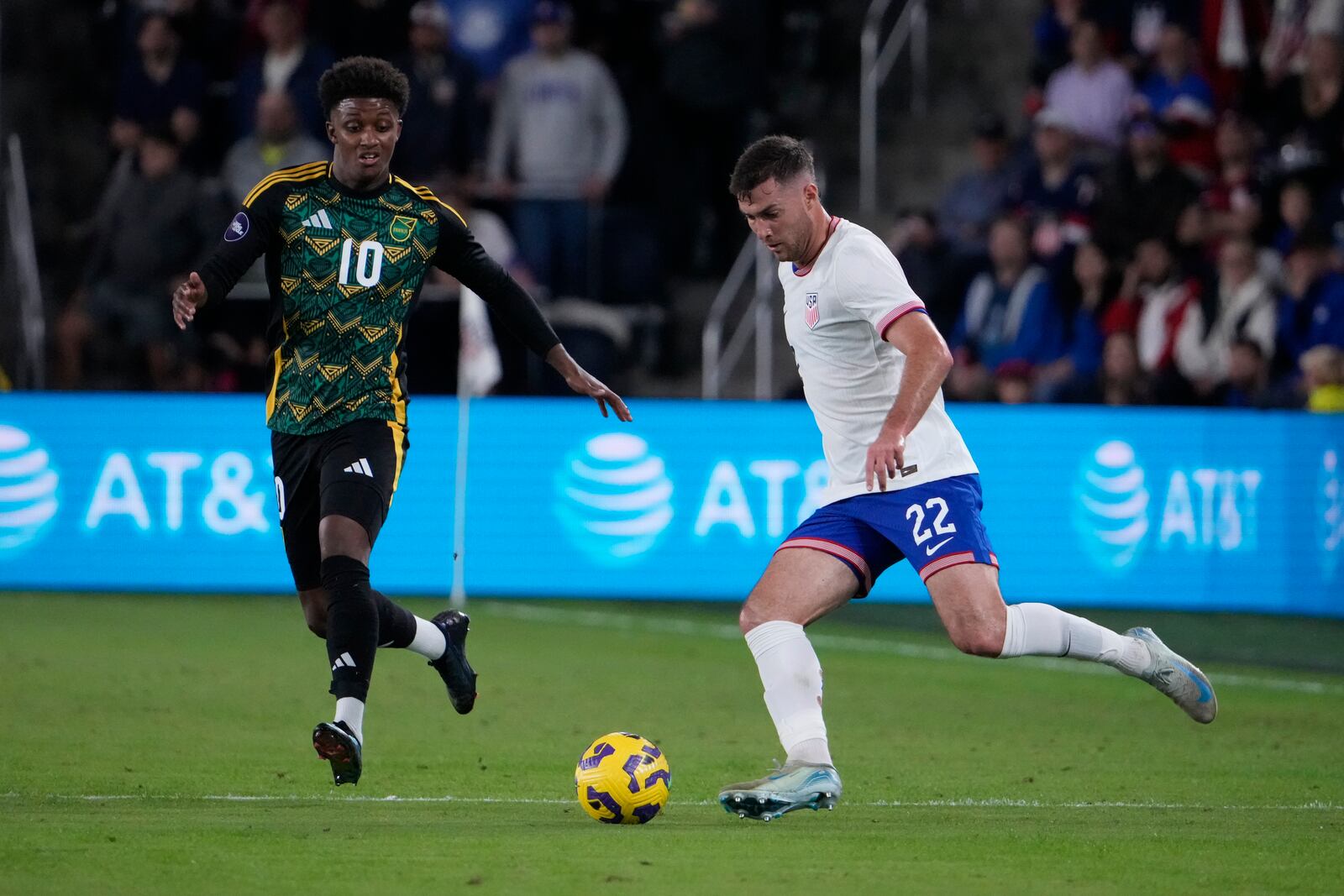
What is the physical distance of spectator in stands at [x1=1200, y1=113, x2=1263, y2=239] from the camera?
52.0 ft

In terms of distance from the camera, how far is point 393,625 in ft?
25.0

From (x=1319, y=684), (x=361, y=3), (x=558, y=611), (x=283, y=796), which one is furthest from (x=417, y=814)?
(x=361, y=3)

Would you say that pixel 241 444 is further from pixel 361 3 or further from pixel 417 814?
pixel 417 814

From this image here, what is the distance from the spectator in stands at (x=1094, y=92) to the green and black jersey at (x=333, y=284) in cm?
1112

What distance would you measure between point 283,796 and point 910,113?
14.4 metres

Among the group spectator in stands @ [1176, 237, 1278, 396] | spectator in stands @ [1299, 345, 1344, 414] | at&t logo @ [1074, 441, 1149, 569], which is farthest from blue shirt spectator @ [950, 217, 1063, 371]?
spectator in stands @ [1299, 345, 1344, 414]

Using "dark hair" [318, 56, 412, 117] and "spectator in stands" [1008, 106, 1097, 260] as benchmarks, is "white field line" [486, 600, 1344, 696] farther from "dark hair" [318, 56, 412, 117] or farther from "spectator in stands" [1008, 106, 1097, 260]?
"dark hair" [318, 56, 412, 117]

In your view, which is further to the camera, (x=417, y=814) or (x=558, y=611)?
(x=558, y=611)

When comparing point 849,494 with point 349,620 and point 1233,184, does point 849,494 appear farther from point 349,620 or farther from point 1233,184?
point 1233,184

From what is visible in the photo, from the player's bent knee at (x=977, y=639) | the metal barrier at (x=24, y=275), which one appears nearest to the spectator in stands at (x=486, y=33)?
the metal barrier at (x=24, y=275)

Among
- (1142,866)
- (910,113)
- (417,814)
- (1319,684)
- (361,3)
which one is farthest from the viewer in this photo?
(910,113)

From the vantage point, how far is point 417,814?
6.57 meters

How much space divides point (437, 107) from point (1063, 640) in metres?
11.4

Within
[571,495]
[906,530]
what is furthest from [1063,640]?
[571,495]
